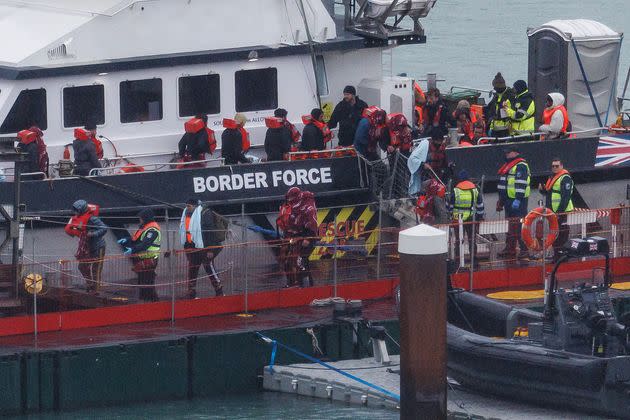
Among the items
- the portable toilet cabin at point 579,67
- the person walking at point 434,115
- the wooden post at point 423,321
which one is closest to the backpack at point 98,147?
the person walking at point 434,115

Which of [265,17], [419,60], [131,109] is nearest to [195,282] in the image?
[131,109]

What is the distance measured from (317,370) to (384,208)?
2.91 meters

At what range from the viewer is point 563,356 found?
14.7m

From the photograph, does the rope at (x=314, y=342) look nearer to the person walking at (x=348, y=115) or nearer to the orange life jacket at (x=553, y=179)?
the person walking at (x=348, y=115)

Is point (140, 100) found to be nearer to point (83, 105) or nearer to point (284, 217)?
point (83, 105)

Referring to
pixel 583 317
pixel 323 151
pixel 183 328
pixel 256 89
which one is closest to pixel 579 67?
pixel 323 151

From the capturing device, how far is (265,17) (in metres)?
19.4

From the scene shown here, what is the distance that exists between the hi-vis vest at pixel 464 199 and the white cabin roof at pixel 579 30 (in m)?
3.32

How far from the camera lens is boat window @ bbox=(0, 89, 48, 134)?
58.8 feet

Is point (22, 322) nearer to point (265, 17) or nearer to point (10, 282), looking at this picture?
point (10, 282)

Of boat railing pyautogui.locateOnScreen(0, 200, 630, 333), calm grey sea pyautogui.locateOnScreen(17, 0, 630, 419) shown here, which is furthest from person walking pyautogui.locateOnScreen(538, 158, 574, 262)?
calm grey sea pyautogui.locateOnScreen(17, 0, 630, 419)

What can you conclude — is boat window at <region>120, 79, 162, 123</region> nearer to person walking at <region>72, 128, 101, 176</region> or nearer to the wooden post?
person walking at <region>72, 128, 101, 176</region>

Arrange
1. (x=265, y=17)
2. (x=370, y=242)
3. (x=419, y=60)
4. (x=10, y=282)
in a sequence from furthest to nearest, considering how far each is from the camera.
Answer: (x=419, y=60) → (x=265, y=17) → (x=370, y=242) → (x=10, y=282)

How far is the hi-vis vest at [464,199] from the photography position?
18172mm
